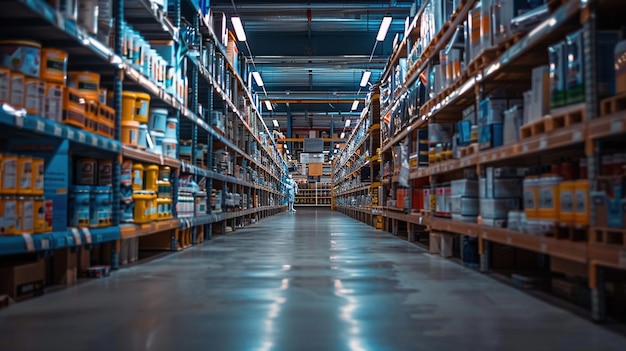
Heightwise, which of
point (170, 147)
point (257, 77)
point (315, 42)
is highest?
point (315, 42)

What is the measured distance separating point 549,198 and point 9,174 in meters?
3.25

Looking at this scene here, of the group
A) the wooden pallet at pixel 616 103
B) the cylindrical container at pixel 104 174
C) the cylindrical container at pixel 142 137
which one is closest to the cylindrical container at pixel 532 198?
the wooden pallet at pixel 616 103

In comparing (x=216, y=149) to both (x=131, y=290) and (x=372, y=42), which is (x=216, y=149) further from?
(x=372, y=42)

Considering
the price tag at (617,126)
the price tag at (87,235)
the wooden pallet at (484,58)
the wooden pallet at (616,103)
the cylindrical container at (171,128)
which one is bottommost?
the price tag at (87,235)

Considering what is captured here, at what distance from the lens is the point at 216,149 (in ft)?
32.8

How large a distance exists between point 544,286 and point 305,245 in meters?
3.96

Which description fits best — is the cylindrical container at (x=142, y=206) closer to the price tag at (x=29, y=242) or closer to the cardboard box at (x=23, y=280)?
the cardboard box at (x=23, y=280)

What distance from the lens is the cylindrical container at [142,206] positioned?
5.06 metres

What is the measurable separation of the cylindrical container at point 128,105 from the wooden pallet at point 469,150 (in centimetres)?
313

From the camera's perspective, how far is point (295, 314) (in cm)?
289

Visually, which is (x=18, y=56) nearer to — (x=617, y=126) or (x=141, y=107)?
(x=141, y=107)

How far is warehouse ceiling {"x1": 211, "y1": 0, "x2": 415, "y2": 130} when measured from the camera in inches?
518

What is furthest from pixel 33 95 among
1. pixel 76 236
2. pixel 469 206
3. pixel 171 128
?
pixel 469 206

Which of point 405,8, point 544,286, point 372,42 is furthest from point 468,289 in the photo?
point 372,42
